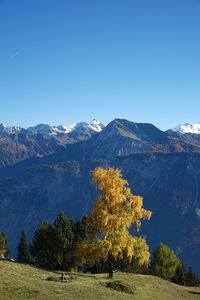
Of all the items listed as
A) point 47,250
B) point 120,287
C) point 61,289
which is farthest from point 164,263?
point 61,289

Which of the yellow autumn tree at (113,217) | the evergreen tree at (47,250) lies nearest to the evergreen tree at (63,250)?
the evergreen tree at (47,250)

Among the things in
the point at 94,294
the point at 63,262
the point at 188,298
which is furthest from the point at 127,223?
the point at 63,262

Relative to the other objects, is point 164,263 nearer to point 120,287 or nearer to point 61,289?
point 120,287

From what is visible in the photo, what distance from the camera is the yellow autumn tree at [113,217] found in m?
44.7

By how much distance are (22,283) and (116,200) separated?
59.3ft

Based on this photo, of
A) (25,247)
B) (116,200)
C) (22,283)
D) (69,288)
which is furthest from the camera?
(25,247)

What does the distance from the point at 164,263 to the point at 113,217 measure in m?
73.3

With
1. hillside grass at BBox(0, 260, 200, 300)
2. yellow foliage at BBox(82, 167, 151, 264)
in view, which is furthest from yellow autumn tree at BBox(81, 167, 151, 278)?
hillside grass at BBox(0, 260, 200, 300)

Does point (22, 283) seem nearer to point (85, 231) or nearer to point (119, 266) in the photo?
point (85, 231)

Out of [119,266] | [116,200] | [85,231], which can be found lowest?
[119,266]

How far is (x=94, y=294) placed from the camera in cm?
3559

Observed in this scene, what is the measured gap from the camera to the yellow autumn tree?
147ft

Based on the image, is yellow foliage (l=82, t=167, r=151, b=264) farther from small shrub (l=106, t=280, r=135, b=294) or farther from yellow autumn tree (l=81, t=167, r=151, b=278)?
small shrub (l=106, t=280, r=135, b=294)

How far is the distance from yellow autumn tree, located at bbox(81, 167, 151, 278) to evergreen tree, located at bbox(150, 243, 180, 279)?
65.9 meters
